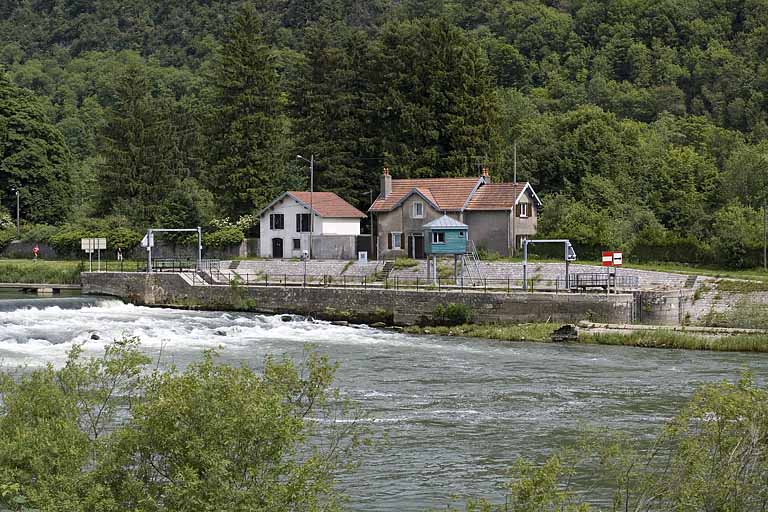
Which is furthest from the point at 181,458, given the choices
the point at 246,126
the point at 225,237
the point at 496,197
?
the point at 246,126

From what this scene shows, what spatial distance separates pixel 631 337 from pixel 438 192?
82.7ft

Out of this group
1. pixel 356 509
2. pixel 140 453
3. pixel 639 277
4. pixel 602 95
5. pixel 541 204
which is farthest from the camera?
pixel 602 95

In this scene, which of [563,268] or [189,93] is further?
[189,93]

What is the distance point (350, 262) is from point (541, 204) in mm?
12531

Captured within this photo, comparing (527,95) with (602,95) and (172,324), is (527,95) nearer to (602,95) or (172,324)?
(602,95)

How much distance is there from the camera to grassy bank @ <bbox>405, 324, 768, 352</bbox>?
4062cm

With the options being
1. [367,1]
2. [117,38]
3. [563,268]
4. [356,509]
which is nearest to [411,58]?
[563,268]

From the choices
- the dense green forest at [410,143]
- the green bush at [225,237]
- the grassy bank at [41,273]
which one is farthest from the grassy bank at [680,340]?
the grassy bank at [41,273]

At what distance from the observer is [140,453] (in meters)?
14.6

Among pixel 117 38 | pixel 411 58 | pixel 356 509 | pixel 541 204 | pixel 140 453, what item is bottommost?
pixel 356 509

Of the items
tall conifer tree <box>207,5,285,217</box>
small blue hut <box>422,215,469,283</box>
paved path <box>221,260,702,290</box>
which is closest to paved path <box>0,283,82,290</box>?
paved path <box>221,260,702,290</box>

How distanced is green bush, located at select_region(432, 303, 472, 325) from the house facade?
1549 cm

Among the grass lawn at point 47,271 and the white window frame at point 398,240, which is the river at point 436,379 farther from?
the white window frame at point 398,240

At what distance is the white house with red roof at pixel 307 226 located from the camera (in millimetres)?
68062
